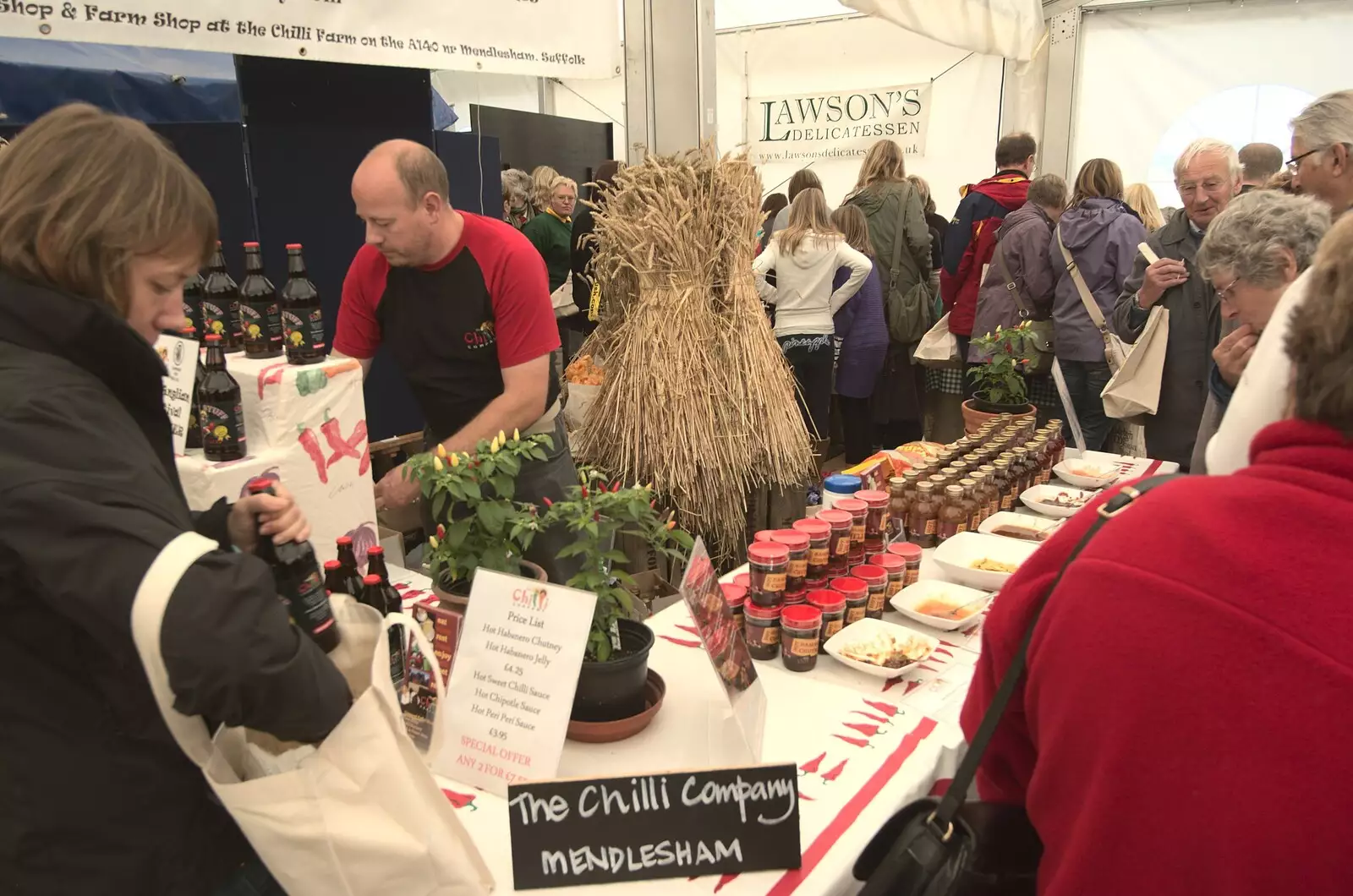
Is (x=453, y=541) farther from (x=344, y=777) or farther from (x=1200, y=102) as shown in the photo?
(x=1200, y=102)

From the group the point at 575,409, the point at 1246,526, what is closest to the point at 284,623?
the point at 1246,526

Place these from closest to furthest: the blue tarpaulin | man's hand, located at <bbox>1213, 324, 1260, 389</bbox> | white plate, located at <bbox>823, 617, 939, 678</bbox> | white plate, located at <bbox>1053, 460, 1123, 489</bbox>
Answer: white plate, located at <bbox>823, 617, 939, 678</bbox>, man's hand, located at <bbox>1213, 324, 1260, 389</bbox>, white plate, located at <bbox>1053, 460, 1123, 489</bbox>, the blue tarpaulin

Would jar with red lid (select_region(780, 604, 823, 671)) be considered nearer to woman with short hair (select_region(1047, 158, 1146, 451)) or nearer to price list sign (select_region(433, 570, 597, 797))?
price list sign (select_region(433, 570, 597, 797))

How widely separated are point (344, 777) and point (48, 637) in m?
0.31

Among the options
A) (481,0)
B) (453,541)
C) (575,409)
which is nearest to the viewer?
(453,541)

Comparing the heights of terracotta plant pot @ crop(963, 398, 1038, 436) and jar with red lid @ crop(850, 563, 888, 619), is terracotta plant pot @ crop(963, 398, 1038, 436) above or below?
above

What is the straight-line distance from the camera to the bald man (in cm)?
216

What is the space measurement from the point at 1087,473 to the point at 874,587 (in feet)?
4.04

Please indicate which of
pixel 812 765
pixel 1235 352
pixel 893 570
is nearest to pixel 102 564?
pixel 812 765

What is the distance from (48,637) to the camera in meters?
0.87

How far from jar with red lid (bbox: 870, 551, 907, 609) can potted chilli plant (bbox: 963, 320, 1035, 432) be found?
48.3 inches

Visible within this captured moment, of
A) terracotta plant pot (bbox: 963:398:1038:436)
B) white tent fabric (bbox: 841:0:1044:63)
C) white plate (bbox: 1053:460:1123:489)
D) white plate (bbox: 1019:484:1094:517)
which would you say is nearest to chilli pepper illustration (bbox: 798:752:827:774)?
white plate (bbox: 1019:484:1094:517)

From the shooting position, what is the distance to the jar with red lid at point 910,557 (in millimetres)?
1897

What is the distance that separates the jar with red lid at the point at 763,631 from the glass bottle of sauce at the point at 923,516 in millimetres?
649
